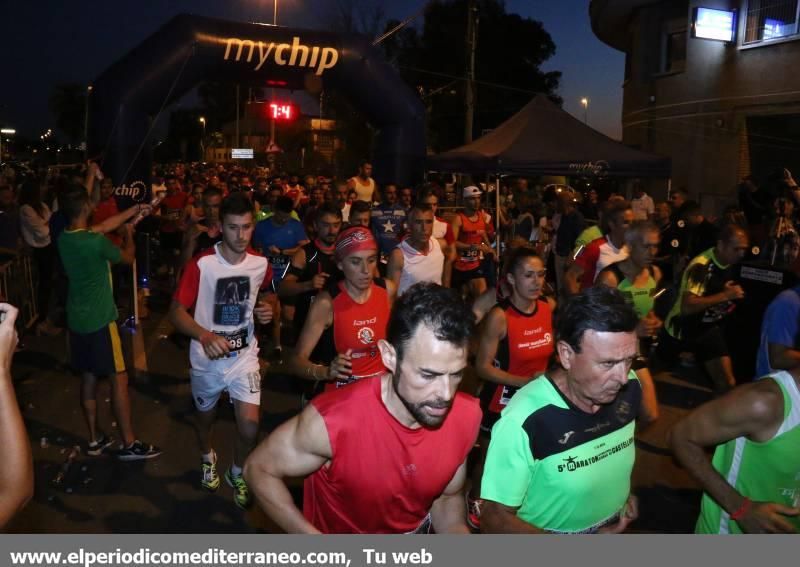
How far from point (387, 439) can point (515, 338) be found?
206cm

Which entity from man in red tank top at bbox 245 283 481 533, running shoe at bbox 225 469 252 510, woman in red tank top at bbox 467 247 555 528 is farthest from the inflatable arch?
man in red tank top at bbox 245 283 481 533

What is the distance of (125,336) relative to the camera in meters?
9.71

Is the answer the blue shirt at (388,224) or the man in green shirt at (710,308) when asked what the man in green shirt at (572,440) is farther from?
the blue shirt at (388,224)

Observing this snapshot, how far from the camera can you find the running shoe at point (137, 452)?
5810mm

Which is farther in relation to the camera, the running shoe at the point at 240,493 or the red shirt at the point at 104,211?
the red shirt at the point at 104,211

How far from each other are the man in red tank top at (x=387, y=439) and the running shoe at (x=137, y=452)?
3591mm

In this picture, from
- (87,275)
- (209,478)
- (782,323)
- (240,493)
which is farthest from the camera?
(87,275)

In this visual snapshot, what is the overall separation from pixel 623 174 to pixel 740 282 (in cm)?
456

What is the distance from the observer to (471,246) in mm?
9617

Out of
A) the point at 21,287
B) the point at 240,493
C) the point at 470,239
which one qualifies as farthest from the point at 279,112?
the point at 240,493

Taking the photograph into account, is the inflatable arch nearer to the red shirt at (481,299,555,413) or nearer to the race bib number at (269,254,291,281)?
the race bib number at (269,254,291,281)

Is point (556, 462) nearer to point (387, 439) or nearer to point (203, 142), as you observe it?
point (387, 439)

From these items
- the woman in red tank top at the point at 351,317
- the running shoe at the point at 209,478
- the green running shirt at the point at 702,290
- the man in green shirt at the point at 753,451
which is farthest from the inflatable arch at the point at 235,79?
the man in green shirt at the point at 753,451

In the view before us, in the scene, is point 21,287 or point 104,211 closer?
point 21,287
